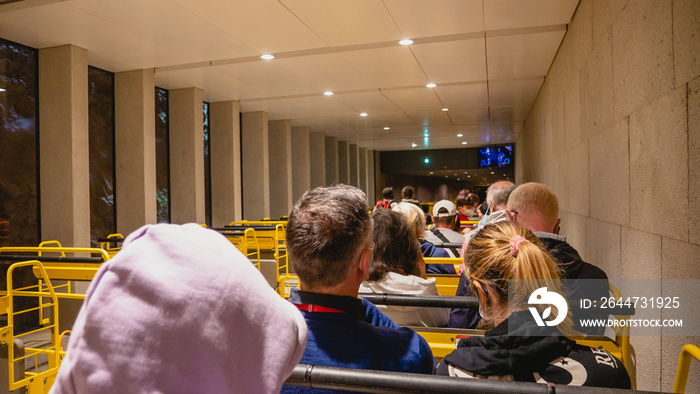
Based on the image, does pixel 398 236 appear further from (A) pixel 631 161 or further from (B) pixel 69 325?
(B) pixel 69 325

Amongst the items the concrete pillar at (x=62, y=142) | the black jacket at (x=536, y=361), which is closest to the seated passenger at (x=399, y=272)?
the black jacket at (x=536, y=361)

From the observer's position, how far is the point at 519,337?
128 centimetres

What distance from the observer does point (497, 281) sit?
1.54 m

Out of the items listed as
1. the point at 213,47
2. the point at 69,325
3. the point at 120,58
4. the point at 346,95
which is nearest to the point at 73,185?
the point at 120,58

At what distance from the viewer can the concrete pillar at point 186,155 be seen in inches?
380

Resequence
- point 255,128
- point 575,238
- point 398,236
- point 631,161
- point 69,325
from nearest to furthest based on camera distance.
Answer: point 398,236, point 631,161, point 69,325, point 575,238, point 255,128

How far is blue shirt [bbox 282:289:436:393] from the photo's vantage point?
133cm

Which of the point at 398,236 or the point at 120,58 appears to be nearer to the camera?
the point at 398,236

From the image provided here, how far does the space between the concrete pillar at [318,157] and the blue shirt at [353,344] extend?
50.1 feet

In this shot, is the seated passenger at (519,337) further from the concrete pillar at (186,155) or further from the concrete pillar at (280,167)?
the concrete pillar at (280,167)

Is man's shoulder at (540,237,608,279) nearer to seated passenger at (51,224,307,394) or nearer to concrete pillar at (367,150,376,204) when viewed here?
seated passenger at (51,224,307,394)

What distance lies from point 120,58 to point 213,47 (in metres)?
1.77

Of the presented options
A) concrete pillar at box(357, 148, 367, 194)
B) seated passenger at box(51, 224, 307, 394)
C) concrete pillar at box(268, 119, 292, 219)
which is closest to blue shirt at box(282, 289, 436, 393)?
seated passenger at box(51, 224, 307, 394)

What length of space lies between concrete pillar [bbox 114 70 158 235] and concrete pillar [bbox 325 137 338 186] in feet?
32.6
